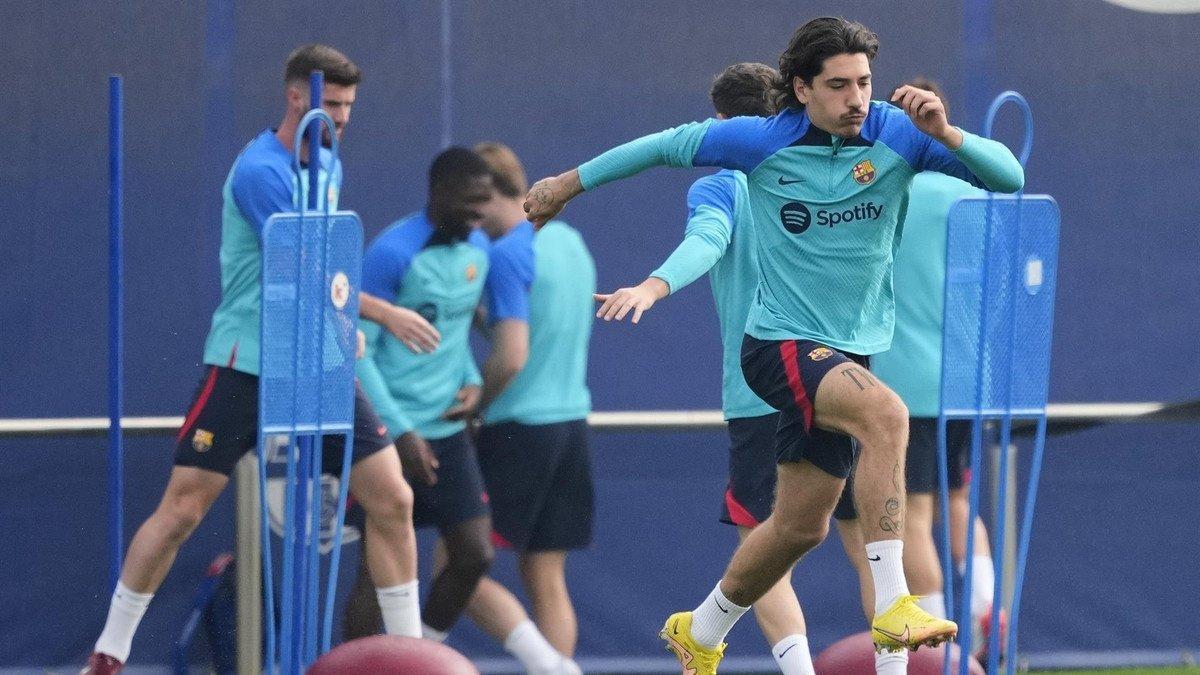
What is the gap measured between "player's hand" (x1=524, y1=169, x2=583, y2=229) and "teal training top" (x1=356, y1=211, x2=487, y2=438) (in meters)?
2.14

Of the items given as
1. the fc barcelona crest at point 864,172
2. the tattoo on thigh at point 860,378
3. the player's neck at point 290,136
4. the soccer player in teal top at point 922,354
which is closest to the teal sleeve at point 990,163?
the fc barcelona crest at point 864,172

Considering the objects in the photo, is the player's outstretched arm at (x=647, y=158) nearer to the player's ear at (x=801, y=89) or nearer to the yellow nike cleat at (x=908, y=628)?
the player's ear at (x=801, y=89)

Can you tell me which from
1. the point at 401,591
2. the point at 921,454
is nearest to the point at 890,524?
the point at 921,454

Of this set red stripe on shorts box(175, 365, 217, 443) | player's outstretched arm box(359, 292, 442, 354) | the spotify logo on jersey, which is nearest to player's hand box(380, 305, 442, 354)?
player's outstretched arm box(359, 292, 442, 354)

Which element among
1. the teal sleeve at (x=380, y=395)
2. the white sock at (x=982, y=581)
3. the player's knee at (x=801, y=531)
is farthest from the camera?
the white sock at (x=982, y=581)

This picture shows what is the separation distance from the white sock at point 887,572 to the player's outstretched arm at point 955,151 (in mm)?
911

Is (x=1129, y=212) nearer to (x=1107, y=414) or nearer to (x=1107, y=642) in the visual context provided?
(x=1107, y=414)

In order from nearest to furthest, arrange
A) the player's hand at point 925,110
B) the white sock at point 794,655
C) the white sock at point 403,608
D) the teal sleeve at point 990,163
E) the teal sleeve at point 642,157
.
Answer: the player's hand at point 925,110, the teal sleeve at point 990,163, the teal sleeve at point 642,157, the white sock at point 794,655, the white sock at point 403,608

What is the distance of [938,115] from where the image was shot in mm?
4441

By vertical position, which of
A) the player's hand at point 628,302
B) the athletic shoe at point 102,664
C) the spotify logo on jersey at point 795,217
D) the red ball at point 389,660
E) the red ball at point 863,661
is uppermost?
the spotify logo on jersey at point 795,217

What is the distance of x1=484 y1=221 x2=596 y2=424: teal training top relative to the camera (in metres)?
7.06

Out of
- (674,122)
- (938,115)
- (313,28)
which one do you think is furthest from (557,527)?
(938,115)

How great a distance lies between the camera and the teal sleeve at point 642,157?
4.80 meters

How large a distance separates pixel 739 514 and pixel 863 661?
→ 1.83ft
